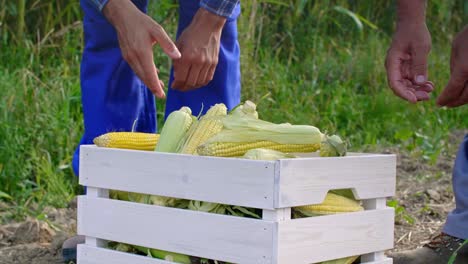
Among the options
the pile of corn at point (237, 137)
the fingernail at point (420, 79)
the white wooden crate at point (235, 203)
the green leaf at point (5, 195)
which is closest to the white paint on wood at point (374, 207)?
the white wooden crate at point (235, 203)

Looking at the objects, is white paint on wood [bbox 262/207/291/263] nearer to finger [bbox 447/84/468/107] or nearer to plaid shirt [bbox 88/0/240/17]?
finger [bbox 447/84/468/107]

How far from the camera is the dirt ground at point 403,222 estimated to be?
3.02 m

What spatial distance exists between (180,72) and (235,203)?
81cm

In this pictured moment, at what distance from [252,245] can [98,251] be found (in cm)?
50

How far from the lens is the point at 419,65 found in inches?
97.5

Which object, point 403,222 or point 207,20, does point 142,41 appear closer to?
point 207,20

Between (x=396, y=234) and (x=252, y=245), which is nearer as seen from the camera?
(x=252, y=245)

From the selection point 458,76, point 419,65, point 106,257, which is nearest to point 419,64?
point 419,65

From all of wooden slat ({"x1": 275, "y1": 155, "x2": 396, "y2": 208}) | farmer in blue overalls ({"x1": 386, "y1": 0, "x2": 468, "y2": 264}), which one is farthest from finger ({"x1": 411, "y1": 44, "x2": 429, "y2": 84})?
wooden slat ({"x1": 275, "y1": 155, "x2": 396, "y2": 208})

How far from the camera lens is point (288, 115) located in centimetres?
477

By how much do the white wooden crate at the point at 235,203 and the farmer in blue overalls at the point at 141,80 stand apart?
546 millimetres

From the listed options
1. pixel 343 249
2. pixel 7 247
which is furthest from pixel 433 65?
pixel 343 249

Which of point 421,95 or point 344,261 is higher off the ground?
point 421,95

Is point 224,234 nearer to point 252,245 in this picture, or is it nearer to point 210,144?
point 252,245
